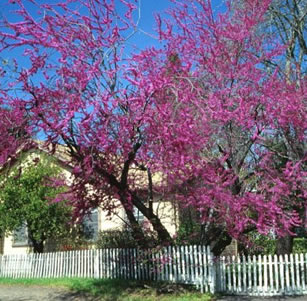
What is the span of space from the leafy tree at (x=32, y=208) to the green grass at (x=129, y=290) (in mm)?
3926

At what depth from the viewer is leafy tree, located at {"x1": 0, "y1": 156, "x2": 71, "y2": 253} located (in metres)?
16.8

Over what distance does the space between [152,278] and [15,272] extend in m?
6.96

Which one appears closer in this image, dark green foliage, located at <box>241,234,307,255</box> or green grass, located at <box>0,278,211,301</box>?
green grass, located at <box>0,278,211,301</box>

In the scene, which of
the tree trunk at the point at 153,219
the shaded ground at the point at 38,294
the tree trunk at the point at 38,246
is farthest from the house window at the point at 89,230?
the tree trunk at the point at 153,219

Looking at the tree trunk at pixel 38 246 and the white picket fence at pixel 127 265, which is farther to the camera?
the tree trunk at pixel 38 246

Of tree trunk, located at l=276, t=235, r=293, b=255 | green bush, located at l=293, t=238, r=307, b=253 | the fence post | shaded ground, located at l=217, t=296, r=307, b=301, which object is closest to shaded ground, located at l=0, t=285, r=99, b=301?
the fence post

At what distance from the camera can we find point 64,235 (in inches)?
712

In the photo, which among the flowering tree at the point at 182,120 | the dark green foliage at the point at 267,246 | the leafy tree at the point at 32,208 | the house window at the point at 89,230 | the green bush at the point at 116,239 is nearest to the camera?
the flowering tree at the point at 182,120

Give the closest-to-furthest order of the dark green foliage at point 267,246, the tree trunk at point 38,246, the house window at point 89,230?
the dark green foliage at point 267,246 → the tree trunk at point 38,246 → the house window at point 89,230

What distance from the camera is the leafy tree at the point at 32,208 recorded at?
1681cm

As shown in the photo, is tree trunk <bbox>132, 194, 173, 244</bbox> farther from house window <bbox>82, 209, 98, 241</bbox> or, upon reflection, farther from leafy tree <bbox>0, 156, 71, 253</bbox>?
house window <bbox>82, 209, 98, 241</bbox>

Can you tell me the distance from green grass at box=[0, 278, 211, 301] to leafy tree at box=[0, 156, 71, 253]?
3926mm

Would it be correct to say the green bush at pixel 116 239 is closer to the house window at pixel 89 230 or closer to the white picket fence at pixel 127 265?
the white picket fence at pixel 127 265

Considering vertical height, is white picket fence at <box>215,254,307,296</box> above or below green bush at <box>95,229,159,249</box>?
below
